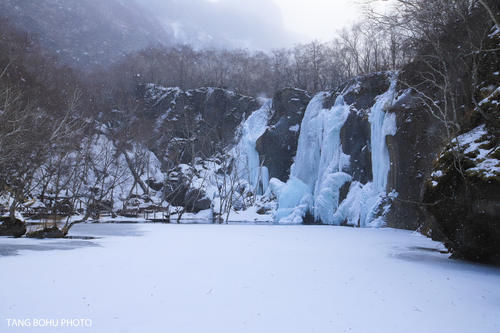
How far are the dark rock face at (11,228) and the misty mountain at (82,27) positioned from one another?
44929 mm

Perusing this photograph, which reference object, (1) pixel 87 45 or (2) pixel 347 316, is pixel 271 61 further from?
(2) pixel 347 316

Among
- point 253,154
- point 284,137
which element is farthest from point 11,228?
point 284,137

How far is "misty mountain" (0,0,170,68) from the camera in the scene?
5341 cm

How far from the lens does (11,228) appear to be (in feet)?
34.0

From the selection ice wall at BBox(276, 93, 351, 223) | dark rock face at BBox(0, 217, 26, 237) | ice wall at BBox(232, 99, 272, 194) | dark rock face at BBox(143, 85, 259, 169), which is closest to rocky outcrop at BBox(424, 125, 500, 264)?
dark rock face at BBox(0, 217, 26, 237)

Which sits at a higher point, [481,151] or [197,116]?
[197,116]

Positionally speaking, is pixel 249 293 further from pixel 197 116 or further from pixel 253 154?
pixel 197 116

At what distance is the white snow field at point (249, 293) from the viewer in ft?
8.98

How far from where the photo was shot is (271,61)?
48.3m

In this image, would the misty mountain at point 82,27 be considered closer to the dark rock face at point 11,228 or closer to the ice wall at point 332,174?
the ice wall at point 332,174

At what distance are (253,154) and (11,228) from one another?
20917mm

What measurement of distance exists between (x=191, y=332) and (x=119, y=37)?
72436mm

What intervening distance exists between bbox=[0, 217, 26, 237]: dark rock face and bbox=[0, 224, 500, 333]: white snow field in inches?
207

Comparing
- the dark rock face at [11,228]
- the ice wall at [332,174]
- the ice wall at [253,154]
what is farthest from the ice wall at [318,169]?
the dark rock face at [11,228]
